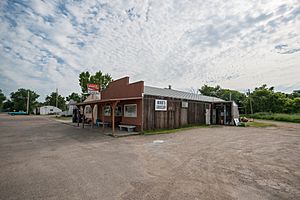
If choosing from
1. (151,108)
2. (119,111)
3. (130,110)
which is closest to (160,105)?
(151,108)

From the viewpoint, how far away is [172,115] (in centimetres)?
1552

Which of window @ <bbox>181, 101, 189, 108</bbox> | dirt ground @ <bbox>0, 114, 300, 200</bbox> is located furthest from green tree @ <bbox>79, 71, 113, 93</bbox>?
dirt ground @ <bbox>0, 114, 300, 200</bbox>

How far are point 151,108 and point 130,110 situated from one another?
2102mm

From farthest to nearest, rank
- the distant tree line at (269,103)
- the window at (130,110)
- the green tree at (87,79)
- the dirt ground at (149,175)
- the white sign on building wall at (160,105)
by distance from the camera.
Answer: the green tree at (87,79) < the distant tree line at (269,103) < the window at (130,110) < the white sign on building wall at (160,105) < the dirt ground at (149,175)

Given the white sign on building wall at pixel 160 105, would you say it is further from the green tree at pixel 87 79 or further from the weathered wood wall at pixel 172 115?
the green tree at pixel 87 79

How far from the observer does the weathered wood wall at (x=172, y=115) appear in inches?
533

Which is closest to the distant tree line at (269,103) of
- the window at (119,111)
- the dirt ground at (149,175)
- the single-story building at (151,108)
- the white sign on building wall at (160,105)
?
the single-story building at (151,108)

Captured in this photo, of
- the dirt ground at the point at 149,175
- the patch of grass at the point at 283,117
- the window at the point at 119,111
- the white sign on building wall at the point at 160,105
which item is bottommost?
the dirt ground at the point at 149,175

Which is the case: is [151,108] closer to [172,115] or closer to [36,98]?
[172,115]

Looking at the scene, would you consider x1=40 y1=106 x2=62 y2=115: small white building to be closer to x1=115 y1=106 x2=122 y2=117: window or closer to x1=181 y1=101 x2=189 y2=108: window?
x1=115 y1=106 x2=122 y2=117: window

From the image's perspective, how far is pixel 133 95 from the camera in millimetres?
14344

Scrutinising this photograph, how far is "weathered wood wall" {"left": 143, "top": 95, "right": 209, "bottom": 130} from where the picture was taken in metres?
13.5

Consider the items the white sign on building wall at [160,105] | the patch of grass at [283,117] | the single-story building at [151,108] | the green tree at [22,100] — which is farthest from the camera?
the green tree at [22,100]

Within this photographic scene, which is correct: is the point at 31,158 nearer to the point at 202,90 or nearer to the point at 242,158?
the point at 242,158
